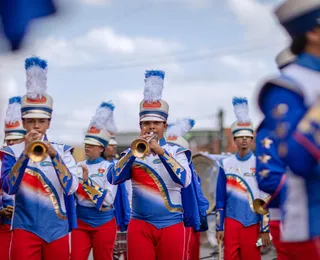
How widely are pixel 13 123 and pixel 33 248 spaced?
3.83m

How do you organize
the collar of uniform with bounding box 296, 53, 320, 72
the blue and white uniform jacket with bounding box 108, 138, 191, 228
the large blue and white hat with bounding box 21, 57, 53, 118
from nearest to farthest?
the collar of uniform with bounding box 296, 53, 320, 72
the large blue and white hat with bounding box 21, 57, 53, 118
the blue and white uniform jacket with bounding box 108, 138, 191, 228

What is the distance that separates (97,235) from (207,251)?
19.9ft

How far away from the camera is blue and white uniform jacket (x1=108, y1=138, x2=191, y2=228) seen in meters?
7.43

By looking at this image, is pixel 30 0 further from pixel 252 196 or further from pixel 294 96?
pixel 252 196

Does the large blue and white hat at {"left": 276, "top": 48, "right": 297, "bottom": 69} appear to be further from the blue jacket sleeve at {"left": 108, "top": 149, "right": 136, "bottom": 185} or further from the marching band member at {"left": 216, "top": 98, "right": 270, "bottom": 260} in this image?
the marching band member at {"left": 216, "top": 98, "right": 270, "bottom": 260}

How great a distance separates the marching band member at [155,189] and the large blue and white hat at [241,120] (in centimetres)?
269

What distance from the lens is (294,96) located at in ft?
10.6

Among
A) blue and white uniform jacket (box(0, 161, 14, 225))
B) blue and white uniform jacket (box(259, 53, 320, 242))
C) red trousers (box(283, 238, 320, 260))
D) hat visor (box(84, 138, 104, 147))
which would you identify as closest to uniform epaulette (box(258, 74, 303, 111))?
blue and white uniform jacket (box(259, 53, 320, 242))

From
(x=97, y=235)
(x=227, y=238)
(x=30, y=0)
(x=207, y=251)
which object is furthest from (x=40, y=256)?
(x=207, y=251)

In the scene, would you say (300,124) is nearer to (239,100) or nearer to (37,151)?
(37,151)

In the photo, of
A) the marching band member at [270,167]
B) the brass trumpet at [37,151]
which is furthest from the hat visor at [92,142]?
the marching band member at [270,167]

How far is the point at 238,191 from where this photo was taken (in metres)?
10.0

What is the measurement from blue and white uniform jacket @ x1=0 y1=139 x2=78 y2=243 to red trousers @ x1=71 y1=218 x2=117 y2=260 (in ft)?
8.22

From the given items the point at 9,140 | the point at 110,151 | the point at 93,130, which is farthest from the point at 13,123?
the point at 110,151
